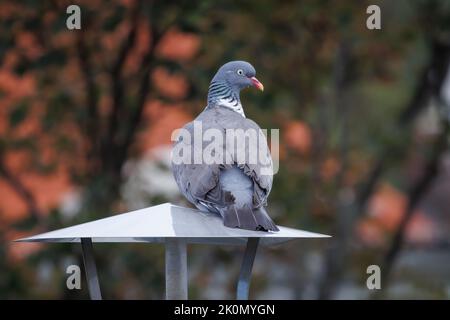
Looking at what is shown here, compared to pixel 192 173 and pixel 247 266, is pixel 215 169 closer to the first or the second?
pixel 192 173

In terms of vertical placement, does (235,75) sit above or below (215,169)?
above

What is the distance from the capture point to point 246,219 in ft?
15.9

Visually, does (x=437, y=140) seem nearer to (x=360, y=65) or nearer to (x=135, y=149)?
(x=360, y=65)

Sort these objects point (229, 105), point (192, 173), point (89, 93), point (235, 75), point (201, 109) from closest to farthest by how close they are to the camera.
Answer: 1. point (192, 173)
2. point (229, 105)
3. point (235, 75)
4. point (89, 93)
5. point (201, 109)

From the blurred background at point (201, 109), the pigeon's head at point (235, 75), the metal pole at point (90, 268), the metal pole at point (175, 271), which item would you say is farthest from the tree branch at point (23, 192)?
the metal pole at point (175, 271)

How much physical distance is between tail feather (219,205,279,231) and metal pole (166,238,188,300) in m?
0.27

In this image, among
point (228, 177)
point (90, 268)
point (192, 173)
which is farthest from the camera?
point (192, 173)

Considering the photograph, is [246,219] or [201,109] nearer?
[246,219]

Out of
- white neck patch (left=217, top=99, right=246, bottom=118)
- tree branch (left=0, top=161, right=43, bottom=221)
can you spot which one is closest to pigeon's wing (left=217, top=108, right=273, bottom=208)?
white neck patch (left=217, top=99, right=246, bottom=118)

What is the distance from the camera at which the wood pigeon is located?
492 centimetres

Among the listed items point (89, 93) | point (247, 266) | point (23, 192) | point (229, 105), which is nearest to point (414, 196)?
point (89, 93)

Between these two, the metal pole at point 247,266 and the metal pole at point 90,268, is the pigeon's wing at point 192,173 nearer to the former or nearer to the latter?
the metal pole at point 247,266

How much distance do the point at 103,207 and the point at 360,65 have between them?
562 centimetres

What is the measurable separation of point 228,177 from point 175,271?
1.93 feet
